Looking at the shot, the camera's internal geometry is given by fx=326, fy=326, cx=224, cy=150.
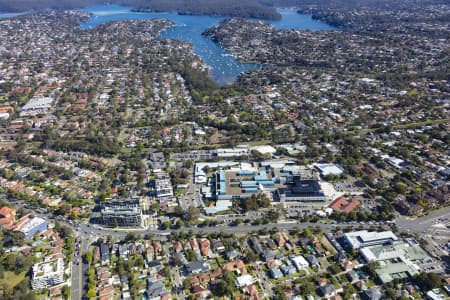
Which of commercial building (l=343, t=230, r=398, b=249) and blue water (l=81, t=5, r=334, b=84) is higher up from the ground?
blue water (l=81, t=5, r=334, b=84)

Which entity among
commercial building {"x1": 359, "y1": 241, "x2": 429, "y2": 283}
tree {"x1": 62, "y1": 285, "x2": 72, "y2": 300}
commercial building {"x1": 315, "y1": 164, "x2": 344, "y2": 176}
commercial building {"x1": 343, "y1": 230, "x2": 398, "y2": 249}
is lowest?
tree {"x1": 62, "y1": 285, "x2": 72, "y2": 300}

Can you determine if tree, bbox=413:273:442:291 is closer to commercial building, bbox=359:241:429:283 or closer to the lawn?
commercial building, bbox=359:241:429:283

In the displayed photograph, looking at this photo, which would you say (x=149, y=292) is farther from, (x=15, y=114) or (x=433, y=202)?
(x=15, y=114)

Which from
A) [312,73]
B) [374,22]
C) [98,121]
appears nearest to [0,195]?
[98,121]

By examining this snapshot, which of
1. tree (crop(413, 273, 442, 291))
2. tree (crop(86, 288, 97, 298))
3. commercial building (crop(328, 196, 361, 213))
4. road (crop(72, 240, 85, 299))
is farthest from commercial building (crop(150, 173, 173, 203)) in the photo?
tree (crop(413, 273, 442, 291))

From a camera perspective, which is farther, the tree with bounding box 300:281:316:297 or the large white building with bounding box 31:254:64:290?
the large white building with bounding box 31:254:64:290

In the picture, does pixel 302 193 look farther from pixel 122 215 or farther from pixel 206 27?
pixel 206 27

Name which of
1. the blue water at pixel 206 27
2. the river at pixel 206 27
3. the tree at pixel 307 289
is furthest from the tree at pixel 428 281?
the blue water at pixel 206 27
